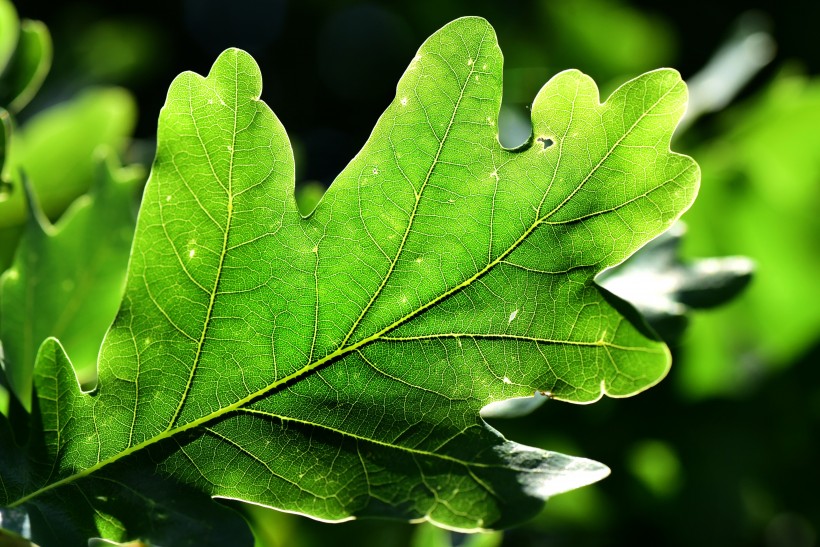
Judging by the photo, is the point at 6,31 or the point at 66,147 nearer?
the point at 6,31

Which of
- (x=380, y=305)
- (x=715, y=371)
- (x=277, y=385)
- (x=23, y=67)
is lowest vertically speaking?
(x=715, y=371)

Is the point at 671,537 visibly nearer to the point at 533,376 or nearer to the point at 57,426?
the point at 533,376

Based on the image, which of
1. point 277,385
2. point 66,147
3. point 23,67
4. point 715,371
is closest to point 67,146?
point 66,147

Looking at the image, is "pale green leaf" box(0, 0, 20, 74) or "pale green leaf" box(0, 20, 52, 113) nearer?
"pale green leaf" box(0, 20, 52, 113)

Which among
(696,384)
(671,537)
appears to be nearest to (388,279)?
(696,384)

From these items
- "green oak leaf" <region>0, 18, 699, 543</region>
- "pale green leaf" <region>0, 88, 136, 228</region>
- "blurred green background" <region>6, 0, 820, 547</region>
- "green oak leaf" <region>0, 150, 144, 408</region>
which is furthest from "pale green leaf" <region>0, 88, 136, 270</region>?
"green oak leaf" <region>0, 18, 699, 543</region>

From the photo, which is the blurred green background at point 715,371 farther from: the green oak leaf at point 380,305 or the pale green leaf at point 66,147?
the green oak leaf at point 380,305

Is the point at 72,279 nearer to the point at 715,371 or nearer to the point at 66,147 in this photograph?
the point at 66,147

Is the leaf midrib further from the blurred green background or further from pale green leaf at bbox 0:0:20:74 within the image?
pale green leaf at bbox 0:0:20:74
